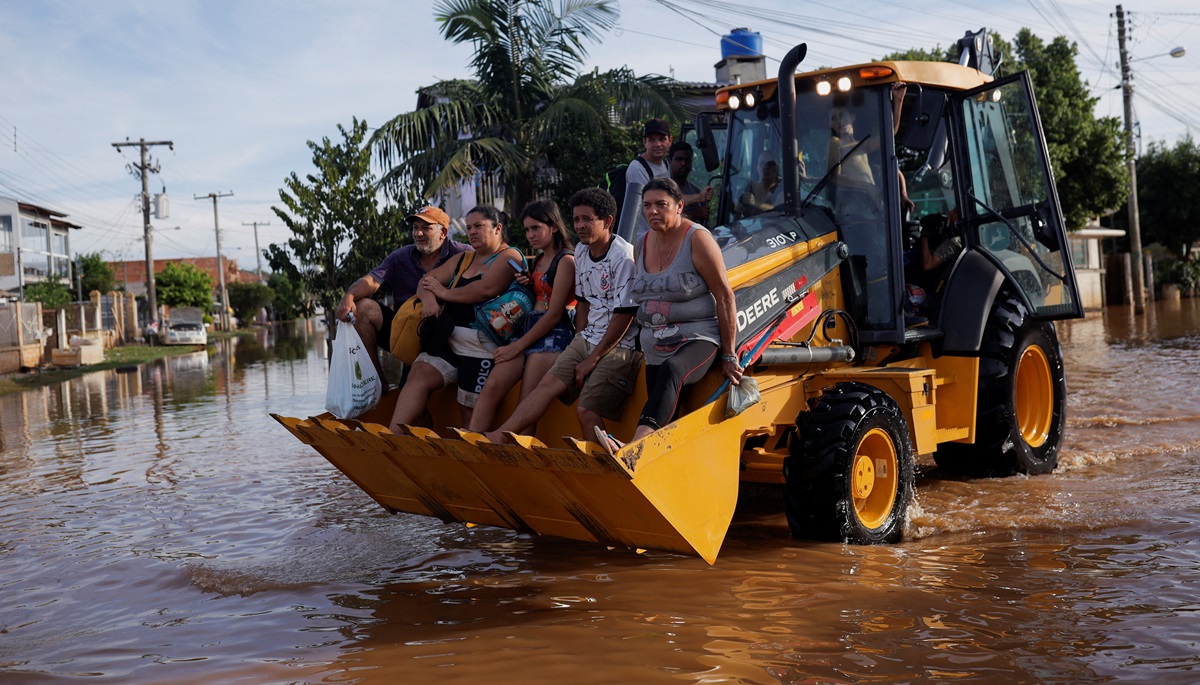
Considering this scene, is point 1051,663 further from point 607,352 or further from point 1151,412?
point 1151,412

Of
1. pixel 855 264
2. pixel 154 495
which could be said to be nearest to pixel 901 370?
pixel 855 264

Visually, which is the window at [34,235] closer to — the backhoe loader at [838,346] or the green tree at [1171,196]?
the green tree at [1171,196]

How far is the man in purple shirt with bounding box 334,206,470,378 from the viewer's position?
7188mm

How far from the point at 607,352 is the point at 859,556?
1849mm

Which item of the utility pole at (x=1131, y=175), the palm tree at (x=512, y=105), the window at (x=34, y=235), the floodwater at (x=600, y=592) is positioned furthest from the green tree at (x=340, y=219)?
the window at (x=34, y=235)

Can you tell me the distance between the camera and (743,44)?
12.7m

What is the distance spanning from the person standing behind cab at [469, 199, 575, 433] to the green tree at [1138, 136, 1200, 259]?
4522 cm

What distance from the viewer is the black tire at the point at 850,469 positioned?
6020mm

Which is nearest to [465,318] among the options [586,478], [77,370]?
[586,478]

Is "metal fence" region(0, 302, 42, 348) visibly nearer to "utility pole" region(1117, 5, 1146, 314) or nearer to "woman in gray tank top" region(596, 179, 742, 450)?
"woman in gray tank top" region(596, 179, 742, 450)

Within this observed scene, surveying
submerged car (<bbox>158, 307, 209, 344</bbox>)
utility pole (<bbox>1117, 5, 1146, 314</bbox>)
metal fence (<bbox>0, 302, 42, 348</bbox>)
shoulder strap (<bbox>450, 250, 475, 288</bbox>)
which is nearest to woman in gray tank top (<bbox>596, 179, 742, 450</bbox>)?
shoulder strap (<bbox>450, 250, 475, 288</bbox>)

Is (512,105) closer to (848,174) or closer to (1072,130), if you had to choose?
(848,174)

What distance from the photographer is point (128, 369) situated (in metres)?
31.9

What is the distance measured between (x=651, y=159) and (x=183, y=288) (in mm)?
67490
